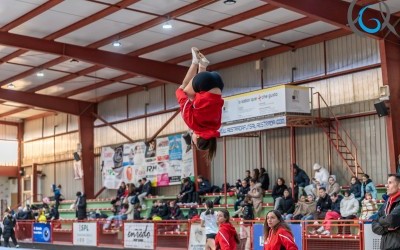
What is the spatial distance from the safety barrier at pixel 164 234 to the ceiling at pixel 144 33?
6374 mm

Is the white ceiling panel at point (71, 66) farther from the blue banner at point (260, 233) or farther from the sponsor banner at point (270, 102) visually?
the blue banner at point (260, 233)

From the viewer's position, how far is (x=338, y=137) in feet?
77.9

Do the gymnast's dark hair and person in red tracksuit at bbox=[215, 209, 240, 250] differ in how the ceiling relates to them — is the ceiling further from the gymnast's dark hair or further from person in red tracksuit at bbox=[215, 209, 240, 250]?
the gymnast's dark hair

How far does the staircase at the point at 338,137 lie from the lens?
23172mm

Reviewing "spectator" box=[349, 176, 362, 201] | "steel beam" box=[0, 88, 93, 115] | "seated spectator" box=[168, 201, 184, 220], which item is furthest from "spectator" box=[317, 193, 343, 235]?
"steel beam" box=[0, 88, 93, 115]

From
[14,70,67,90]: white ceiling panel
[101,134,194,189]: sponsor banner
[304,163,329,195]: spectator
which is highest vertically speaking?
[14,70,67,90]: white ceiling panel

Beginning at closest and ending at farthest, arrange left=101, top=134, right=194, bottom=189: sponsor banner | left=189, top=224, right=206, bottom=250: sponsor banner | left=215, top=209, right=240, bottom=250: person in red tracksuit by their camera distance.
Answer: left=215, top=209, right=240, bottom=250: person in red tracksuit, left=189, top=224, right=206, bottom=250: sponsor banner, left=101, top=134, right=194, bottom=189: sponsor banner

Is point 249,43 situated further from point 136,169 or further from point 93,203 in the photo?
point 93,203

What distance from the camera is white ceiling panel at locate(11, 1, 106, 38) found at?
21.6m

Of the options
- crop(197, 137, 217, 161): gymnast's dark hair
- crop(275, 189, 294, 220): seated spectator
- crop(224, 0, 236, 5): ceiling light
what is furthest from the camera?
crop(275, 189, 294, 220): seated spectator

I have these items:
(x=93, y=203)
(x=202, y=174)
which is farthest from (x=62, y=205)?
(x=202, y=174)

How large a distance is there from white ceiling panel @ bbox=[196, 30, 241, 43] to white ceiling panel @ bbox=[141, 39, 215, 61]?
43cm

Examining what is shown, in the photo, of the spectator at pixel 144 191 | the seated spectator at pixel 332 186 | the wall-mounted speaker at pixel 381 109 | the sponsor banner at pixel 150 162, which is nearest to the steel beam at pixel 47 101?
the sponsor banner at pixel 150 162

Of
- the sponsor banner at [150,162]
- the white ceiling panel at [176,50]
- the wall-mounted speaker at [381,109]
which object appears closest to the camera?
the wall-mounted speaker at [381,109]
